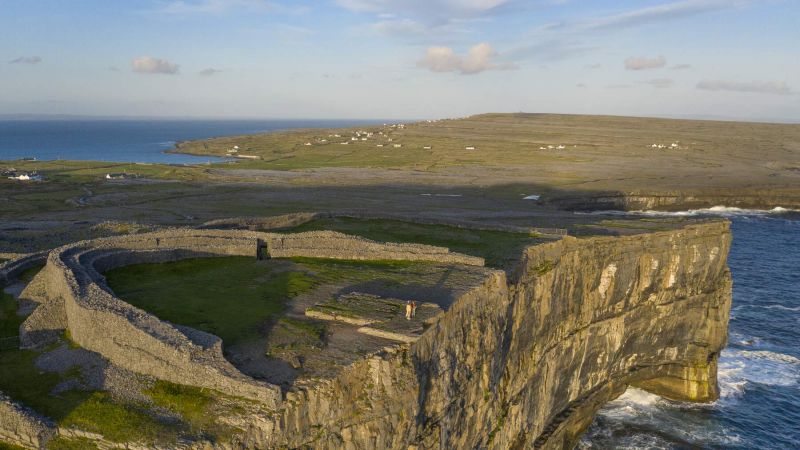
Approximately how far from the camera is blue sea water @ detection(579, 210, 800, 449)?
4075 cm

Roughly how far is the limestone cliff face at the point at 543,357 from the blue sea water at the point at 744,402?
78.2 inches

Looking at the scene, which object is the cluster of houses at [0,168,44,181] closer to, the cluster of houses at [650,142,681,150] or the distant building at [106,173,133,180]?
the distant building at [106,173,133,180]

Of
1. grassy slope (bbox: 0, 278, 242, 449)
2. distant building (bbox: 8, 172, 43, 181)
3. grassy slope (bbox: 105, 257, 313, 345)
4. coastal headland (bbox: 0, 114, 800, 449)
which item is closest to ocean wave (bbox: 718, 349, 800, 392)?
coastal headland (bbox: 0, 114, 800, 449)

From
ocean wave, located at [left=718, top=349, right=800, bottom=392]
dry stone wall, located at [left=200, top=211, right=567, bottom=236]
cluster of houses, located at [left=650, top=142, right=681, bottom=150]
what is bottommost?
ocean wave, located at [left=718, top=349, right=800, bottom=392]

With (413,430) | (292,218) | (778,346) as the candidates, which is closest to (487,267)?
(413,430)

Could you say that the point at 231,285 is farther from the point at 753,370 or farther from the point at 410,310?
the point at 753,370

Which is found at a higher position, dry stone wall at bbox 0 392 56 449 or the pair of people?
the pair of people

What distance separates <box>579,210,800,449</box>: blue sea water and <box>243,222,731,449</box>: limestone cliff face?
199 cm

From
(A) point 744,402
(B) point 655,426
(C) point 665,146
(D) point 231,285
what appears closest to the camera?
(D) point 231,285

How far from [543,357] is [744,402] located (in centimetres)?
2052

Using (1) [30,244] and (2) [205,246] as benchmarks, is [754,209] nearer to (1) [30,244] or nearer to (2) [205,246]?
(2) [205,246]

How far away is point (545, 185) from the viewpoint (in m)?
117

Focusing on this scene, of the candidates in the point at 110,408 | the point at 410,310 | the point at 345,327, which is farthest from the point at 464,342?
the point at 110,408

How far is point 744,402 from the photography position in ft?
149
